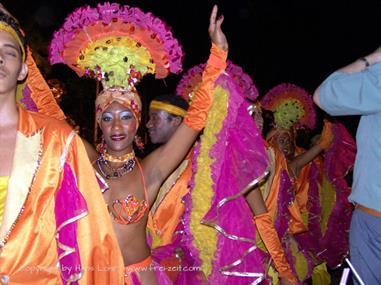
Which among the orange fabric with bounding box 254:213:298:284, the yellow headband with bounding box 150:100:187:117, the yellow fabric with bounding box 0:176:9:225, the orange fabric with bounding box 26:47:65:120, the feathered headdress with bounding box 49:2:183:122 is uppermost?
the feathered headdress with bounding box 49:2:183:122

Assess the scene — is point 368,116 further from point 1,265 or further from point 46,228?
point 1,265

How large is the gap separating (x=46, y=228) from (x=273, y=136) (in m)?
5.00

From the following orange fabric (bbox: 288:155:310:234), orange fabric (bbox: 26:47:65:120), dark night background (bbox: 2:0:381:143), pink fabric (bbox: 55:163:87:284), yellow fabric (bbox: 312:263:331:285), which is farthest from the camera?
dark night background (bbox: 2:0:381:143)

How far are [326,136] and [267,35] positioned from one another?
1404cm

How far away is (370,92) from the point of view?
2.94 meters

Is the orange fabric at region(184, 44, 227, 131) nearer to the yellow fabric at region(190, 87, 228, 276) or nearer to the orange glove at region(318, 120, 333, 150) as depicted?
the yellow fabric at region(190, 87, 228, 276)

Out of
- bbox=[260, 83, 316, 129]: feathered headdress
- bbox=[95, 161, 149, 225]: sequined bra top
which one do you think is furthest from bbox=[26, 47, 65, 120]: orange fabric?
bbox=[260, 83, 316, 129]: feathered headdress

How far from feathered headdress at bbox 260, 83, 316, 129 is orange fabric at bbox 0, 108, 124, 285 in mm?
4971

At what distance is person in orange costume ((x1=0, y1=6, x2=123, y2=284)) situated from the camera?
8.01ft

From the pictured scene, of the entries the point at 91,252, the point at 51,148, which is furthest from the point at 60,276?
the point at 51,148

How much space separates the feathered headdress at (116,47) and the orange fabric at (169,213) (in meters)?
1.00

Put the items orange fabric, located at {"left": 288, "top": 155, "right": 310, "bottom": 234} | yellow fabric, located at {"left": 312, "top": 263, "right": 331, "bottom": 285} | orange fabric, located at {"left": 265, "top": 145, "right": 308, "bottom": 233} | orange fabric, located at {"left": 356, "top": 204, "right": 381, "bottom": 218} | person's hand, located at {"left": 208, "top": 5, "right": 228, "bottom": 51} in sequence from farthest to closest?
yellow fabric, located at {"left": 312, "top": 263, "right": 331, "bottom": 285}
orange fabric, located at {"left": 288, "top": 155, "right": 310, "bottom": 234}
orange fabric, located at {"left": 265, "top": 145, "right": 308, "bottom": 233}
person's hand, located at {"left": 208, "top": 5, "right": 228, "bottom": 51}
orange fabric, located at {"left": 356, "top": 204, "right": 381, "bottom": 218}

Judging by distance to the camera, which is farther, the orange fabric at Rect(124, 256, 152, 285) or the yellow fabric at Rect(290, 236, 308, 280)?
the yellow fabric at Rect(290, 236, 308, 280)

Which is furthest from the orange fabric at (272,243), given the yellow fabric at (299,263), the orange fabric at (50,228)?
the orange fabric at (50,228)
